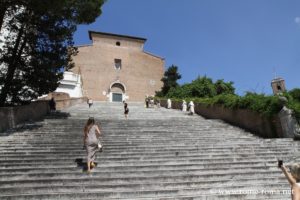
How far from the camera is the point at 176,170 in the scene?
804 cm

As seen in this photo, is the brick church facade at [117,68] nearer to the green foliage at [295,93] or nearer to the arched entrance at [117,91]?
the arched entrance at [117,91]

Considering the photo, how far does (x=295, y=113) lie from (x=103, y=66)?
30.6 metres

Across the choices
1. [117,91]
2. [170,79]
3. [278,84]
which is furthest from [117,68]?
[278,84]

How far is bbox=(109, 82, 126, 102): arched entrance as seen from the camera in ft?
129

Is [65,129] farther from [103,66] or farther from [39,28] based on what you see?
[103,66]

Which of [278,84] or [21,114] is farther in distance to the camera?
[278,84]

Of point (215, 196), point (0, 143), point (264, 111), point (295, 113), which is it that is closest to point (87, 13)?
point (0, 143)

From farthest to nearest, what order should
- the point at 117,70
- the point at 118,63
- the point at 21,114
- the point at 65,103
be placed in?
the point at 118,63 < the point at 117,70 < the point at 65,103 < the point at 21,114

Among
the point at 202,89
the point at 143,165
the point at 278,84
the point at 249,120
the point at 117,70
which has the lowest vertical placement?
the point at 143,165

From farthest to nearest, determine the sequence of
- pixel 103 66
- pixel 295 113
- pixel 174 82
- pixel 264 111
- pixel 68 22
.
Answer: pixel 103 66 < pixel 174 82 < pixel 68 22 < pixel 264 111 < pixel 295 113

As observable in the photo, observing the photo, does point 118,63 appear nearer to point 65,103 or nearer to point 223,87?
point 223,87

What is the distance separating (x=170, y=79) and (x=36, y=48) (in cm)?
2422

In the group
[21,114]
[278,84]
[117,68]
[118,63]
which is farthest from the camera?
[118,63]

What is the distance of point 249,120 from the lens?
13953 mm
